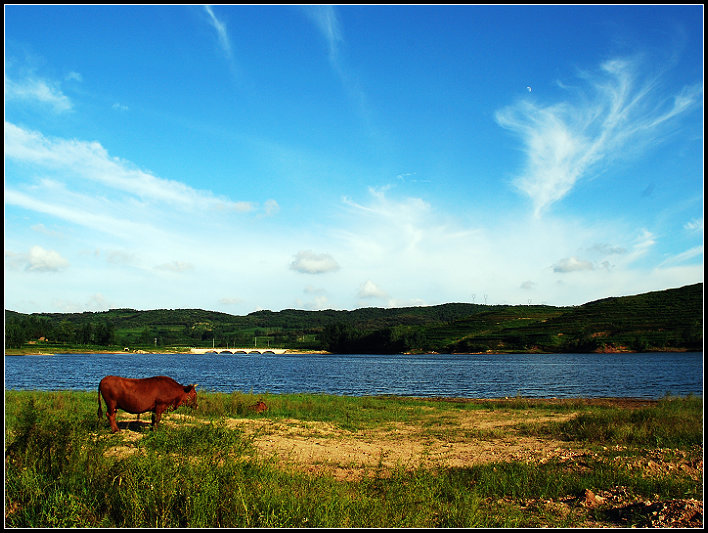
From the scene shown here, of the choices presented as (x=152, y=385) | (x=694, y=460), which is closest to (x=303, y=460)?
(x=152, y=385)

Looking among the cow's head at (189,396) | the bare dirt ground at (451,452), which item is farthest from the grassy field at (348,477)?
the cow's head at (189,396)

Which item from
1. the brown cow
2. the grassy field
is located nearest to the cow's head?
the brown cow

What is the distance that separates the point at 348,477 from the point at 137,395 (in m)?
7.83

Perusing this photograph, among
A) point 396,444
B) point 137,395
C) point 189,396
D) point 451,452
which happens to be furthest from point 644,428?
point 137,395

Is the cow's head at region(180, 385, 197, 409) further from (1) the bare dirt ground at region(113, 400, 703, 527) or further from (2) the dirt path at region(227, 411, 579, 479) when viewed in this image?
(2) the dirt path at region(227, 411, 579, 479)

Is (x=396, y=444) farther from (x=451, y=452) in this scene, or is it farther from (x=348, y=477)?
(x=348, y=477)

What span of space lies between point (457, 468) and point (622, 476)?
375cm

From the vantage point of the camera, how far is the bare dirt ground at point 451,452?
8.72 m

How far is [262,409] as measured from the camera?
2288 cm

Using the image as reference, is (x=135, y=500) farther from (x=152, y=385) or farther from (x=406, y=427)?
(x=406, y=427)

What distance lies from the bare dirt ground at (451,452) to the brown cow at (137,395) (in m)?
0.86

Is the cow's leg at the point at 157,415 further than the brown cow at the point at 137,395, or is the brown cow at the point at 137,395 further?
the cow's leg at the point at 157,415

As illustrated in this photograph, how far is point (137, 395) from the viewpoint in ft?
49.4

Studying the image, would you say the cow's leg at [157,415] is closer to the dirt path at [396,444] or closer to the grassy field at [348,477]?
the grassy field at [348,477]
